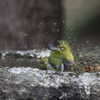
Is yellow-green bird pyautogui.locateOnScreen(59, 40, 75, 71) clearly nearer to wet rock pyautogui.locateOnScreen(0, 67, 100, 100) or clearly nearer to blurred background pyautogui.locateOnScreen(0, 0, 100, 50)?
wet rock pyautogui.locateOnScreen(0, 67, 100, 100)

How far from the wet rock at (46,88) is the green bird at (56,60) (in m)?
0.23

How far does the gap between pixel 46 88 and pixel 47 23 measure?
14.8 feet

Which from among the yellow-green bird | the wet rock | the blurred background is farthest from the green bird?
the blurred background

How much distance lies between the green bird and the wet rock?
0.23 m

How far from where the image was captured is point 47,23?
5547 mm

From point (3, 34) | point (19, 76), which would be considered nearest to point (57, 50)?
point (19, 76)

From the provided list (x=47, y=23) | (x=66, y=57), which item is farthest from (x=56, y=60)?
(x=47, y=23)

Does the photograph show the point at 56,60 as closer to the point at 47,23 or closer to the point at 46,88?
the point at 46,88

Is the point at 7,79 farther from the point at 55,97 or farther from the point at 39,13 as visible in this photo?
the point at 39,13

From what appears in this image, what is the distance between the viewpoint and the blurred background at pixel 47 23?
504 cm

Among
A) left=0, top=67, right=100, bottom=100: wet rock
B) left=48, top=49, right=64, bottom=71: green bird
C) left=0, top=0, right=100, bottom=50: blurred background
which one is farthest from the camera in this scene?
left=0, top=0, right=100, bottom=50: blurred background

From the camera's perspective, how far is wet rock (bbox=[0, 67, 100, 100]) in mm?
1110

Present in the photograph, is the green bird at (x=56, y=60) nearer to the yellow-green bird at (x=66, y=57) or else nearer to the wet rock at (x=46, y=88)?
the yellow-green bird at (x=66, y=57)

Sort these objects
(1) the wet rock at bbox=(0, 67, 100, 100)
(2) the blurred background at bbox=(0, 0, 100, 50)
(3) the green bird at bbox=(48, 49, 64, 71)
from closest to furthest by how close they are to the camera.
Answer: (1) the wet rock at bbox=(0, 67, 100, 100) < (3) the green bird at bbox=(48, 49, 64, 71) < (2) the blurred background at bbox=(0, 0, 100, 50)
